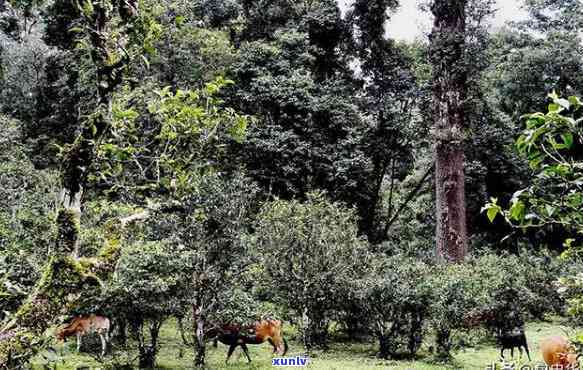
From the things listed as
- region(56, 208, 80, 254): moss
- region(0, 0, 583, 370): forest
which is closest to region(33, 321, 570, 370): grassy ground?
region(0, 0, 583, 370): forest

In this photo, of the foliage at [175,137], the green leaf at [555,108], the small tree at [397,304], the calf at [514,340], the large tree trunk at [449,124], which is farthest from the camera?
the large tree trunk at [449,124]

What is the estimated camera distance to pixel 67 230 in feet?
7.38

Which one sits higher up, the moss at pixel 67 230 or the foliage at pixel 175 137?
the foliage at pixel 175 137

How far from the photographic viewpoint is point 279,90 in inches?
633

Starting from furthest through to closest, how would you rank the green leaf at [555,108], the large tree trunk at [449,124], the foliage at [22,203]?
1. the large tree trunk at [449,124]
2. the foliage at [22,203]
3. the green leaf at [555,108]

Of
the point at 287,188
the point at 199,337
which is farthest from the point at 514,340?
the point at 287,188

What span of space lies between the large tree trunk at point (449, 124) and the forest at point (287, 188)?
5cm

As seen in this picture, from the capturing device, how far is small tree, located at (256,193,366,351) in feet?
33.4

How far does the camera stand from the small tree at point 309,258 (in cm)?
1018

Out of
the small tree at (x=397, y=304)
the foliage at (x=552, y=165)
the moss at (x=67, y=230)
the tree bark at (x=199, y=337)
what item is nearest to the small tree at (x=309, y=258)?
the small tree at (x=397, y=304)

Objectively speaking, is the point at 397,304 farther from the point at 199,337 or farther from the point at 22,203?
the point at 22,203

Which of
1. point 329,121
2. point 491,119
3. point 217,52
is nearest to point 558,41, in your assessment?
point 491,119

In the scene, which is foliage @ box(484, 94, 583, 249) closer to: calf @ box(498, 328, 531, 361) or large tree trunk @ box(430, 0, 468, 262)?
calf @ box(498, 328, 531, 361)

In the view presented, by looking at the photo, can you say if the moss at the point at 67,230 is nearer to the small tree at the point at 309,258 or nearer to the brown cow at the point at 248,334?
the brown cow at the point at 248,334
